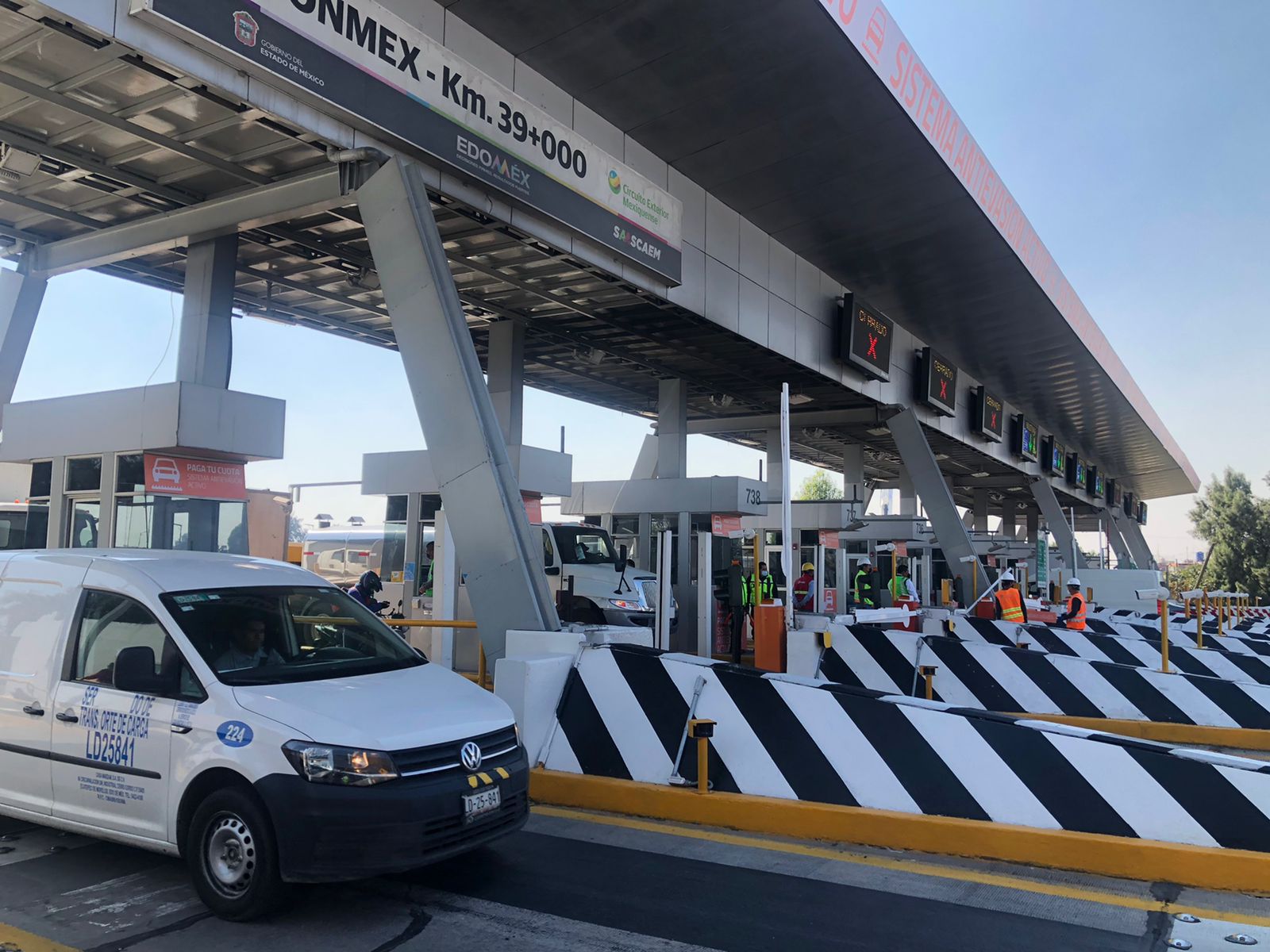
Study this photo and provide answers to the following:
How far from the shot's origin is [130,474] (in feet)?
34.1

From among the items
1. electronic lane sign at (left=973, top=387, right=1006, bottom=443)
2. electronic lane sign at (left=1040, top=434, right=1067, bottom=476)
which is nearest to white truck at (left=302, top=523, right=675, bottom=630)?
electronic lane sign at (left=973, top=387, right=1006, bottom=443)

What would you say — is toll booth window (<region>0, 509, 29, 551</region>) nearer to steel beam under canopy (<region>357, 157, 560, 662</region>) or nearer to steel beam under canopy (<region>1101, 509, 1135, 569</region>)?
steel beam under canopy (<region>357, 157, 560, 662</region>)

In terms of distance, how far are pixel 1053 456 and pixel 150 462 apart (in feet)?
108

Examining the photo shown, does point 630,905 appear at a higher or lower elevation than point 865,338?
lower

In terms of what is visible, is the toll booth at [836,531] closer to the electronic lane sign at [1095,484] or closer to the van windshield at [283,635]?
the van windshield at [283,635]

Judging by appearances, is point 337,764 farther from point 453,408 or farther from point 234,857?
point 453,408

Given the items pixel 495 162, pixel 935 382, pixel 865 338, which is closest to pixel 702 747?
pixel 495 162

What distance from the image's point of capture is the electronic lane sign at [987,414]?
26672 mm

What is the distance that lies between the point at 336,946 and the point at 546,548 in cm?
1242

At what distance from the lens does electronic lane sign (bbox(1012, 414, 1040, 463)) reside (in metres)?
30.9

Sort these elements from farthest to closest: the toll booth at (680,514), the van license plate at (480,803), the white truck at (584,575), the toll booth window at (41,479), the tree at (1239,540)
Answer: the tree at (1239,540), the toll booth at (680,514), the white truck at (584,575), the toll booth window at (41,479), the van license plate at (480,803)

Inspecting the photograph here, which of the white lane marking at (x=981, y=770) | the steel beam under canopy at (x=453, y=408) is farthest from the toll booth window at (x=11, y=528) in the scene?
the white lane marking at (x=981, y=770)

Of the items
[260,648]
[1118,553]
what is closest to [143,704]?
[260,648]

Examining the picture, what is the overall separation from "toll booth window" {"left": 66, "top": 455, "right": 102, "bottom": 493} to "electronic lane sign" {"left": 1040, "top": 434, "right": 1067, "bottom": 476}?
104 feet
